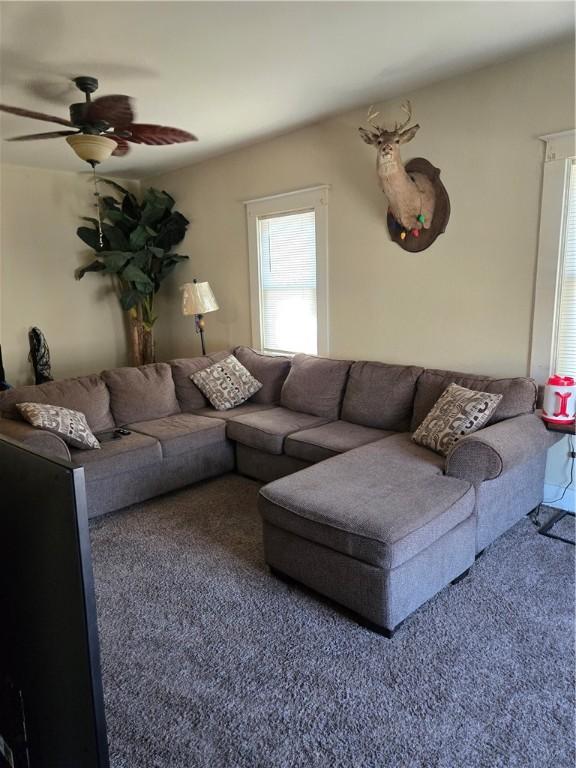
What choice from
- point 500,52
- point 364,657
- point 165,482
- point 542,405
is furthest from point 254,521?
point 500,52

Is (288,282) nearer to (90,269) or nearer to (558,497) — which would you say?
(90,269)

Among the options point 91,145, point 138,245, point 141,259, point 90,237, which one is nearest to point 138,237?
point 138,245

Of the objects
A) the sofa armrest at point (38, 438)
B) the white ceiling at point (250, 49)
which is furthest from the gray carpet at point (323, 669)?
the white ceiling at point (250, 49)

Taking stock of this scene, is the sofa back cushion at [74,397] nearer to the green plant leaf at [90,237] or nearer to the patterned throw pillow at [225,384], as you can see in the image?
the patterned throw pillow at [225,384]

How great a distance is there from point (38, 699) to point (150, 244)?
16.9 ft

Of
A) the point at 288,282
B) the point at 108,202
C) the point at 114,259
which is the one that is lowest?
the point at 288,282

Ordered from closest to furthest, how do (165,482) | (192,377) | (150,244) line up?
(165,482)
(192,377)
(150,244)

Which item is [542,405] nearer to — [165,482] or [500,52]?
[500,52]

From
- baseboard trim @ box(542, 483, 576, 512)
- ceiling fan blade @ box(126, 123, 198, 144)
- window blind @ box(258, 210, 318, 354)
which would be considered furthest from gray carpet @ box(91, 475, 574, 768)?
ceiling fan blade @ box(126, 123, 198, 144)

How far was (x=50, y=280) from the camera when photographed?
210 inches

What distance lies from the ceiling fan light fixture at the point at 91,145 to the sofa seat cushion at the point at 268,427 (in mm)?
1960

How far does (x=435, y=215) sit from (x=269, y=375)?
1.84 metres

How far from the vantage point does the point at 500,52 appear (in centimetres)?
291

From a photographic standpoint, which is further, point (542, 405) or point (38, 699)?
point (542, 405)
